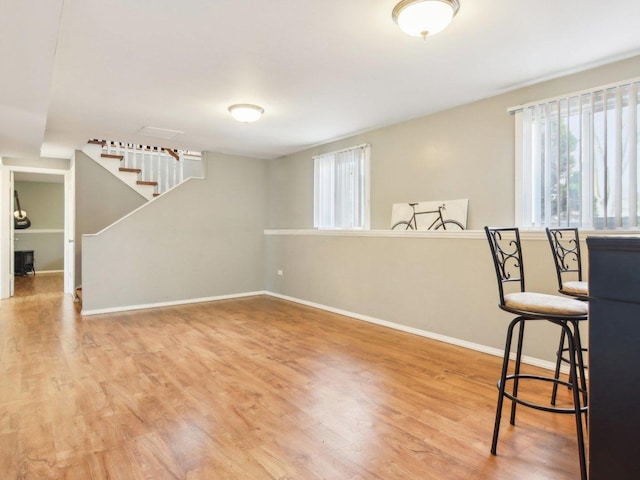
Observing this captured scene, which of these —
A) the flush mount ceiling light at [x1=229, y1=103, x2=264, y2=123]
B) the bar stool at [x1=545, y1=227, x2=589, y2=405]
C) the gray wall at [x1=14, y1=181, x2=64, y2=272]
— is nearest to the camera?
the bar stool at [x1=545, y1=227, x2=589, y2=405]

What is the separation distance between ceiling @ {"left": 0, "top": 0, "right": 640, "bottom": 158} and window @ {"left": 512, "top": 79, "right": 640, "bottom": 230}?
1.04 ft

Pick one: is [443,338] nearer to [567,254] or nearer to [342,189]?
[567,254]

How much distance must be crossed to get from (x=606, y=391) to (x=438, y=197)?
325cm

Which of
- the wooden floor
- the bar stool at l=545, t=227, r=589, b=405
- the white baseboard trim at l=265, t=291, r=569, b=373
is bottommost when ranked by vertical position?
the wooden floor

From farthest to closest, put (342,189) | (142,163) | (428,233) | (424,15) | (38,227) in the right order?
1. (38,227)
2. (142,163)
3. (342,189)
4. (428,233)
5. (424,15)

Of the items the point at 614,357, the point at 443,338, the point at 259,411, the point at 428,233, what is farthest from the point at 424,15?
the point at 443,338

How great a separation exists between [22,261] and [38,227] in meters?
1.09

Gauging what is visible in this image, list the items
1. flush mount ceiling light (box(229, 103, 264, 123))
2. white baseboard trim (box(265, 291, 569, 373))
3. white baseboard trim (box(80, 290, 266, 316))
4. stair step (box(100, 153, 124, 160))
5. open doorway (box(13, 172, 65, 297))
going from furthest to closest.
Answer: open doorway (box(13, 172, 65, 297)), stair step (box(100, 153, 124, 160)), white baseboard trim (box(80, 290, 266, 316)), flush mount ceiling light (box(229, 103, 264, 123)), white baseboard trim (box(265, 291, 569, 373))

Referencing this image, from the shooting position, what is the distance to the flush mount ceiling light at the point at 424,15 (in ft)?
6.79

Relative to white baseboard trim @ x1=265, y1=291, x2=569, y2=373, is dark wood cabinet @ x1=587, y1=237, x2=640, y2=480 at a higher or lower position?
higher

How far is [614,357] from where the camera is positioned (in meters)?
0.90

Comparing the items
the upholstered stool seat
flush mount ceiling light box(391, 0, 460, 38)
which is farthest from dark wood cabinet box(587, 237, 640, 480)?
flush mount ceiling light box(391, 0, 460, 38)

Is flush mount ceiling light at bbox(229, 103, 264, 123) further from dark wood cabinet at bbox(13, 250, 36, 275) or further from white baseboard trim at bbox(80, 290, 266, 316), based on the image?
dark wood cabinet at bbox(13, 250, 36, 275)

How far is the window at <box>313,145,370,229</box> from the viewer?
490cm
